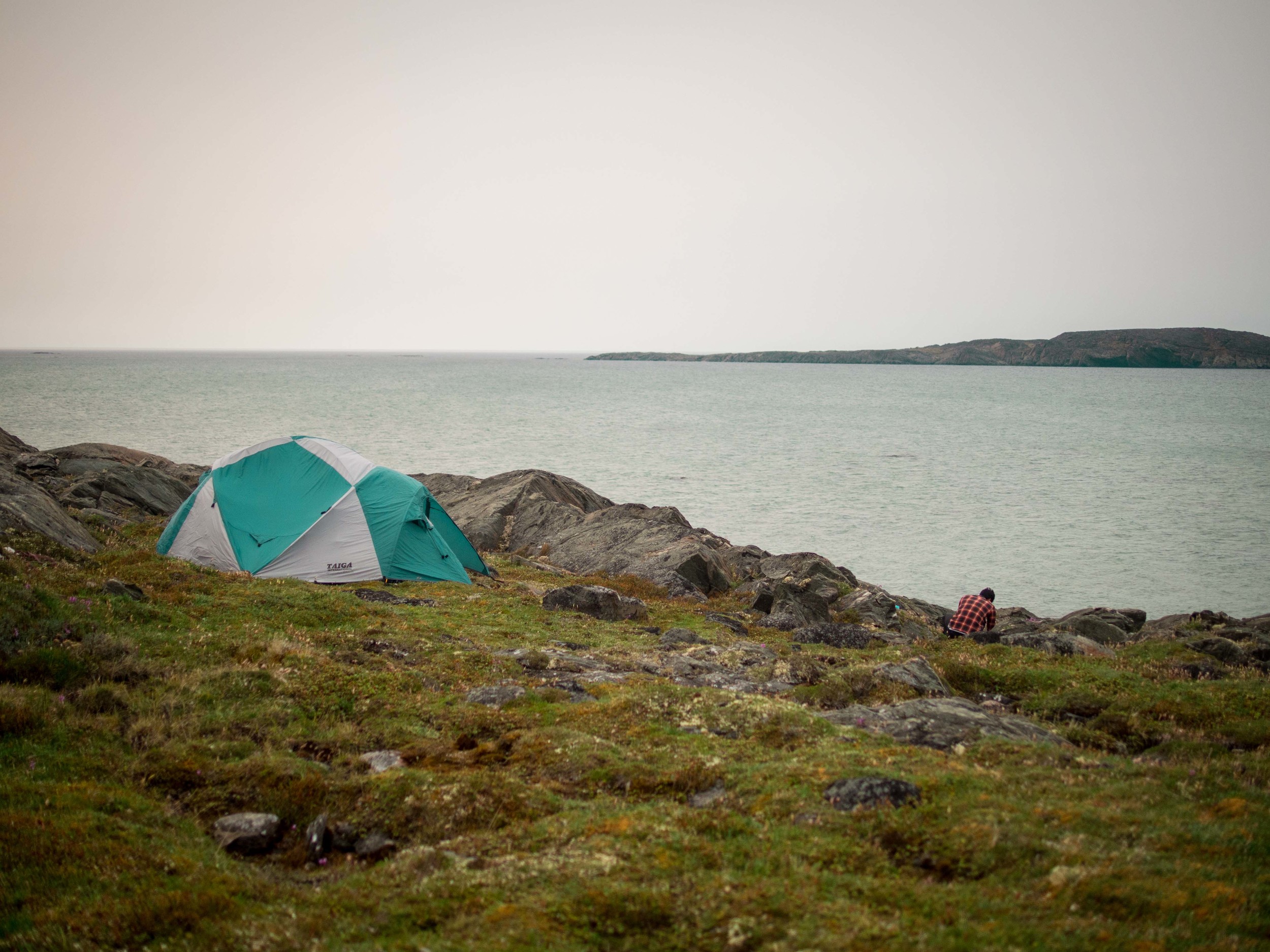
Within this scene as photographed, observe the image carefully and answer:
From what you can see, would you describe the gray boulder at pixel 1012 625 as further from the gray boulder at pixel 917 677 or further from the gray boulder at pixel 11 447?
the gray boulder at pixel 11 447

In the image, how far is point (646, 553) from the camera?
30062 millimetres

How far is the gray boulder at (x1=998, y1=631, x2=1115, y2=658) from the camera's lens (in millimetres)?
19578

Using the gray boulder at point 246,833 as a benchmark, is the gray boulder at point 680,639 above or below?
below

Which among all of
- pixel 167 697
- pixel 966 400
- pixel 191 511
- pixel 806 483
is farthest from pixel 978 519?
pixel 966 400

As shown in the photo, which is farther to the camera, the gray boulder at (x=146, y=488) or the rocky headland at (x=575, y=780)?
the gray boulder at (x=146, y=488)

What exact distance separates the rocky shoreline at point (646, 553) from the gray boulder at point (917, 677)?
5.39 metres

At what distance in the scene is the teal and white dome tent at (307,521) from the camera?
2302cm

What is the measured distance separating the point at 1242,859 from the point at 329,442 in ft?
79.3

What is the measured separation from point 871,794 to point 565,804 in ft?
11.9

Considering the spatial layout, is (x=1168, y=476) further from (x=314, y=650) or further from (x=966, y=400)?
(x=966, y=400)

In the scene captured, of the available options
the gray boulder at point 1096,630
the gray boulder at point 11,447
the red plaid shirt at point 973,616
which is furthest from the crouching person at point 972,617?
the gray boulder at point 11,447

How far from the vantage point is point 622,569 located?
2944cm

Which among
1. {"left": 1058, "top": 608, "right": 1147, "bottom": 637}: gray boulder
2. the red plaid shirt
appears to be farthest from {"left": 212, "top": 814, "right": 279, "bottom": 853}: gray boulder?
{"left": 1058, "top": 608, "right": 1147, "bottom": 637}: gray boulder

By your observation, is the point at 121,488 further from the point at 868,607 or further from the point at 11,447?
the point at 868,607
